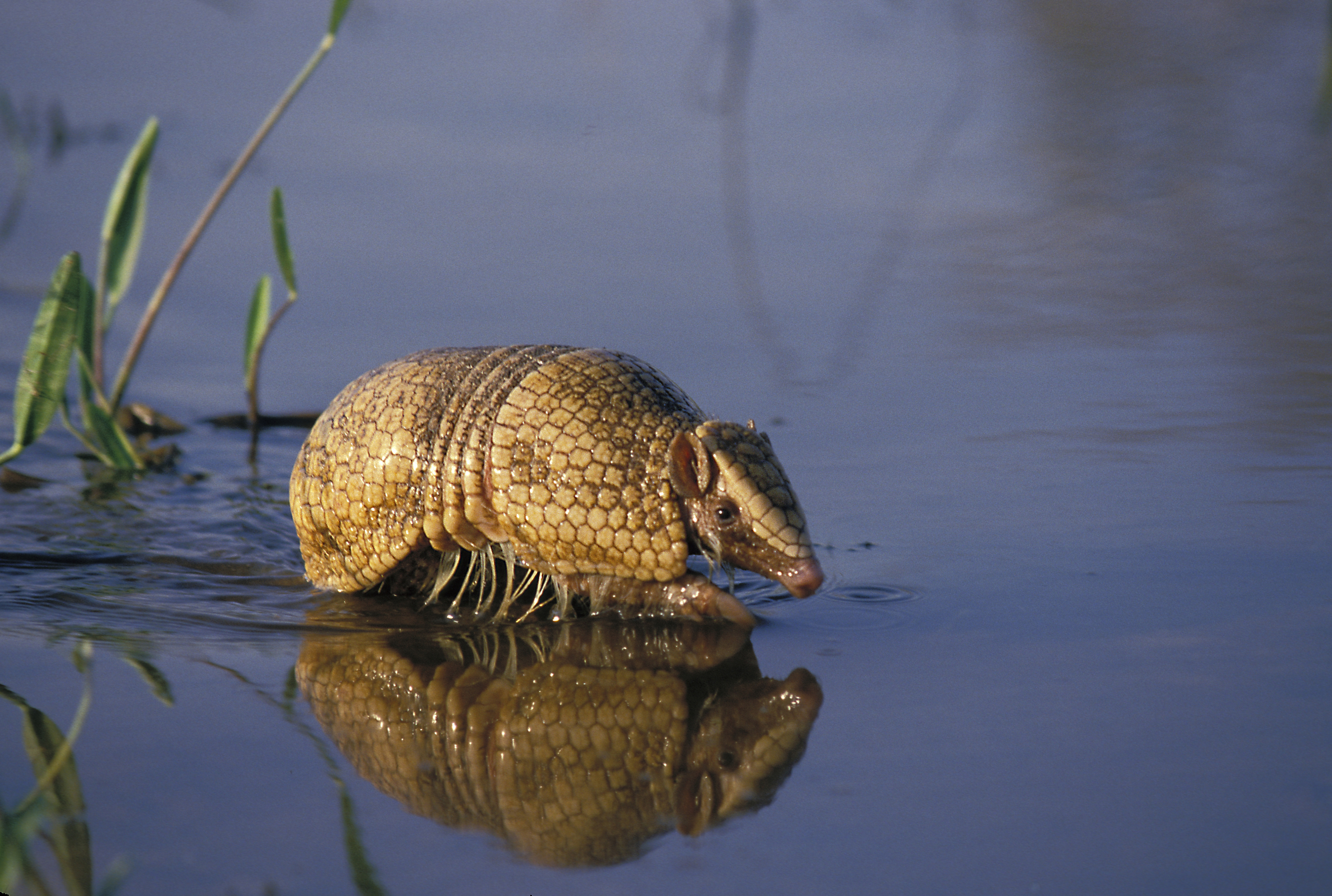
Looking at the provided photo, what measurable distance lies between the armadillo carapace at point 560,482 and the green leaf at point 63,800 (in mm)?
1257

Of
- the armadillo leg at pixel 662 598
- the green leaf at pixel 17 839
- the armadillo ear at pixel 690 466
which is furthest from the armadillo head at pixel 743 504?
the green leaf at pixel 17 839

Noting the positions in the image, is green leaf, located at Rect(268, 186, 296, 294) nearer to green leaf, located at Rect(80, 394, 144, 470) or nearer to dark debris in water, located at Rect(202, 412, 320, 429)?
dark debris in water, located at Rect(202, 412, 320, 429)

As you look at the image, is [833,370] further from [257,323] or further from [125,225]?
[125,225]

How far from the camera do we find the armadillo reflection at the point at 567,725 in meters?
3.16

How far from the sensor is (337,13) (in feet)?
17.8

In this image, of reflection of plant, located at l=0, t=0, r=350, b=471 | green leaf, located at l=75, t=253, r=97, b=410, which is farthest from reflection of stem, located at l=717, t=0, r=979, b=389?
green leaf, located at l=75, t=253, r=97, b=410

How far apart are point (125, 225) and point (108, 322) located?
427 millimetres

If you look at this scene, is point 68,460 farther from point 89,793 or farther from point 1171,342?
point 1171,342

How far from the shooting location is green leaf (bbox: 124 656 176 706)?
3680mm

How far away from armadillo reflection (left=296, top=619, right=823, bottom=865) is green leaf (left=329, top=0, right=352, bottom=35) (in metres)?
2.55

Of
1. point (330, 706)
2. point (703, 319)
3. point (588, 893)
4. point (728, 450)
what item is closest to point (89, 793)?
point (330, 706)

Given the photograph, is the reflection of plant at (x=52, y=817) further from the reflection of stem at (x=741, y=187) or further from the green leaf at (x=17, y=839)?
the reflection of stem at (x=741, y=187)

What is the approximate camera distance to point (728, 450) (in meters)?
4.20

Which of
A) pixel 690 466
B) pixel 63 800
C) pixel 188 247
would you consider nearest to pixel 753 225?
pixel 188 247
